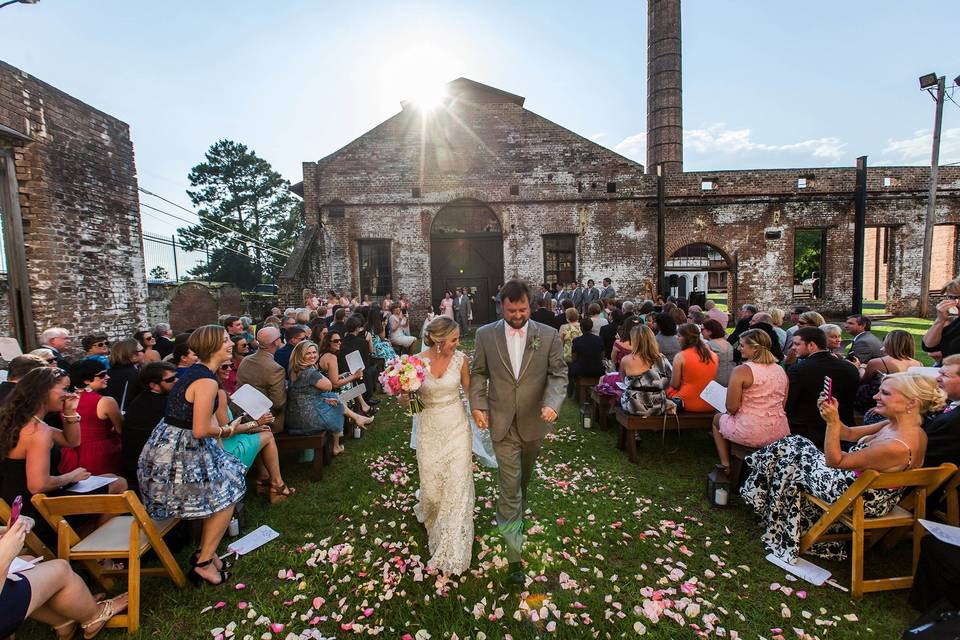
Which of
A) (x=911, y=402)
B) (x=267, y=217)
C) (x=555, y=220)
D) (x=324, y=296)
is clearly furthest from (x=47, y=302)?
(x=267, y=217)

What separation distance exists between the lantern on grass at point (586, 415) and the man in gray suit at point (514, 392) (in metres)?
3.25

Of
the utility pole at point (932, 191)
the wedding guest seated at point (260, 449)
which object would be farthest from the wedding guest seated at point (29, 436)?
the utility pole at point (932, 191)

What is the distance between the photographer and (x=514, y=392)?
3180mm

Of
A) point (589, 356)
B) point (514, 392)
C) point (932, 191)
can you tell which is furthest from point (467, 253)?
point (932, 191)

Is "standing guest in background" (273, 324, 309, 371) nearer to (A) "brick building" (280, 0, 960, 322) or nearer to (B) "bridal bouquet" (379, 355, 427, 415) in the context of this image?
(B) "bridal bouquet" (379, 355, 427, 415)

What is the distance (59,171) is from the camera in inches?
294

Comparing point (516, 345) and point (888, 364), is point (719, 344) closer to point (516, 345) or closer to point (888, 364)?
point (888, 364)

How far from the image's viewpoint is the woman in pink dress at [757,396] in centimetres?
394

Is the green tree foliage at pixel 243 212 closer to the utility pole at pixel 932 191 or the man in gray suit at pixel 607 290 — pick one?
the man in gray suit at pixel 607 290

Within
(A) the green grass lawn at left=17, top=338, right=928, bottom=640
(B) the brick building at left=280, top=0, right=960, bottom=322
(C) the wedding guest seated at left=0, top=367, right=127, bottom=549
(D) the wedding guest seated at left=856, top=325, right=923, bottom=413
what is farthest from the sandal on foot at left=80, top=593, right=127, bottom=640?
(B) the brick building at left=280, top=0, right=960, bottom=322

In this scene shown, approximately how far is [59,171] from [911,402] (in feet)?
37.6

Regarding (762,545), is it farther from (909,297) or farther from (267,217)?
(267,217)

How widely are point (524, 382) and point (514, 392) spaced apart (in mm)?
103

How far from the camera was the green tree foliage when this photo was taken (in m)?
31.9
